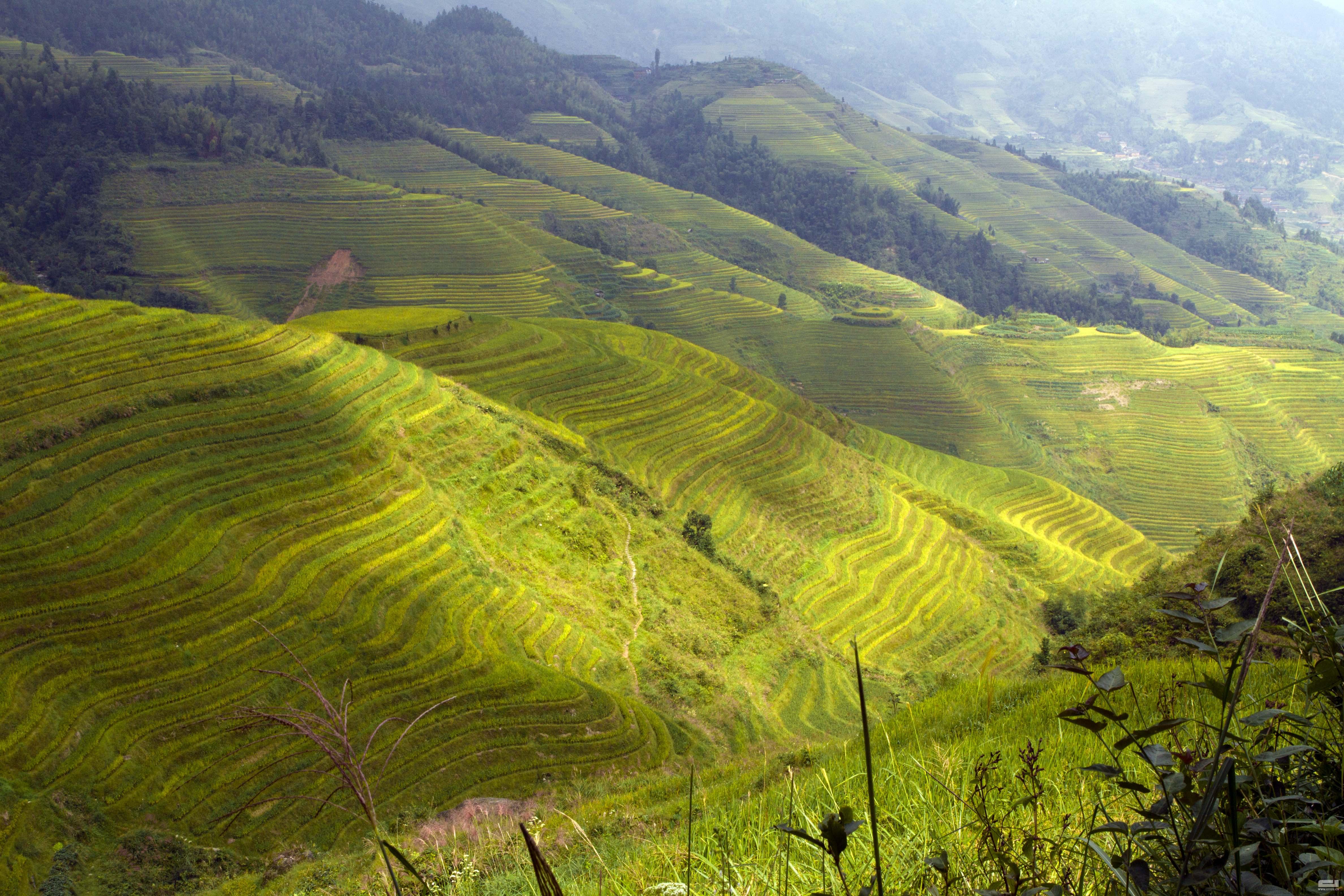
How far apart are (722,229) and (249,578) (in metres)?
112

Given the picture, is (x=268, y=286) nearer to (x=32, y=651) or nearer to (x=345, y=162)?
(x=345, y=162)

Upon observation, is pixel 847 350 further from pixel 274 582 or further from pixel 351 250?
pixel 274 582

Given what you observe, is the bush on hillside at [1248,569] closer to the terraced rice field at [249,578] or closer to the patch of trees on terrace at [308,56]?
the terraced rice field at [249,578]

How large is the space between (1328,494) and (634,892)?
30794mm

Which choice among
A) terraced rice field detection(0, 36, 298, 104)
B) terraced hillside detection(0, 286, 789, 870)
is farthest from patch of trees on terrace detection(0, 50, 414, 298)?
terraced hillside detection(0, 286, 789, 870)

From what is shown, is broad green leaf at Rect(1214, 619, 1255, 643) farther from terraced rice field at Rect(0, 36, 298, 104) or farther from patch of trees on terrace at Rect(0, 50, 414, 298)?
terraced rice field at Rect(0, 36, 298, 104)

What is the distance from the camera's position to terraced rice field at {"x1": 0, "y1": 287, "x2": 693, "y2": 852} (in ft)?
50.7

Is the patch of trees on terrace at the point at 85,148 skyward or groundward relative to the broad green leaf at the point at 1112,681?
groundward

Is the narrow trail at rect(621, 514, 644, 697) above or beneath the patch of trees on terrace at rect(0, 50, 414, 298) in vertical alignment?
beneath

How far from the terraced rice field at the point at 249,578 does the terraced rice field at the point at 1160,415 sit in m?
57.9

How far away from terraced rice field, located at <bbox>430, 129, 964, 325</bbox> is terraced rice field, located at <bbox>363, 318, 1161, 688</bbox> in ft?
164

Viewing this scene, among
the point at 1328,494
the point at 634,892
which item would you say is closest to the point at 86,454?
the point at 634,892

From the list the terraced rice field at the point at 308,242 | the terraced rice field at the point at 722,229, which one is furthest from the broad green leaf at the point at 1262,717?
the terraced rice field at the point at 722,229

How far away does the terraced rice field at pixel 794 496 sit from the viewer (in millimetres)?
35750
